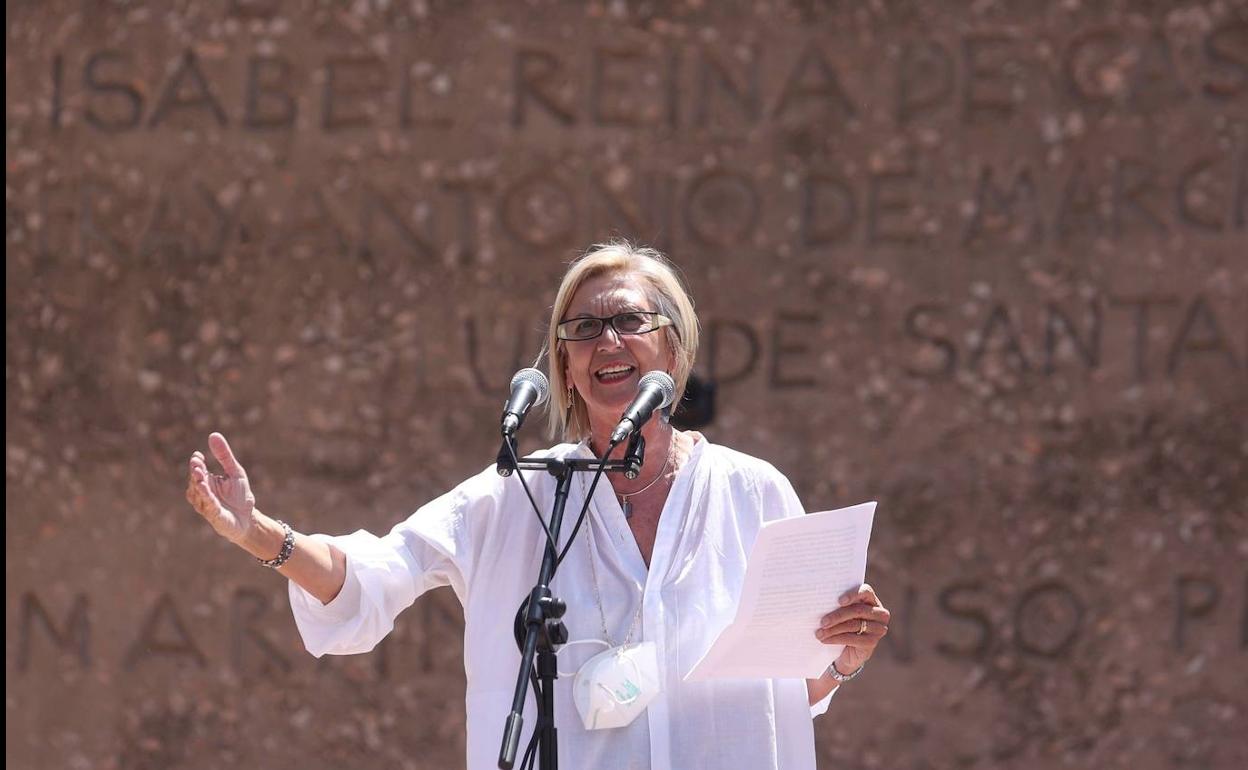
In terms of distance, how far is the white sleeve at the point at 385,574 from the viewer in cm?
247

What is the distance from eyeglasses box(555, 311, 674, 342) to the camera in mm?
2621

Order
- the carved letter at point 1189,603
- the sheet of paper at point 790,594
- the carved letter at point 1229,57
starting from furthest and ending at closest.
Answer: the carved letter at point 1229,57 → the carved letter at point 1189,603 → the sheet of paper at point 790,594

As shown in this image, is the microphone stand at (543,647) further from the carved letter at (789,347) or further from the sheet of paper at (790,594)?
the carved letter at (789,347)

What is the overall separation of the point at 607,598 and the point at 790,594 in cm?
32

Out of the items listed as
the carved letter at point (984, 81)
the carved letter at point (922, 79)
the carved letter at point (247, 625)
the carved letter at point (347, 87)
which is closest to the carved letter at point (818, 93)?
the carved letter at point (922, 79)

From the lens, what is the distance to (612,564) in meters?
2.52

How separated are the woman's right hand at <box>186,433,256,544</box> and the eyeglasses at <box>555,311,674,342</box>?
0.61 meters

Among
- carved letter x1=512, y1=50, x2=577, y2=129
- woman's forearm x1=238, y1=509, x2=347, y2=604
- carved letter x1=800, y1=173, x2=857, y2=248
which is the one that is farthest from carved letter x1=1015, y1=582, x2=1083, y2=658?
woman's forearm x1=238, y1=509, x2=347, y2=604

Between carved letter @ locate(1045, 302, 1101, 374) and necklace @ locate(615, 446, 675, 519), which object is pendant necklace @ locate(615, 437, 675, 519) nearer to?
necklace @ locate(615, 446, 675, 519)

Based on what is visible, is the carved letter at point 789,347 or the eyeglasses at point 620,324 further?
the carved letter at point 789,347

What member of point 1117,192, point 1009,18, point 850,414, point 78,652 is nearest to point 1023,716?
point 850,414

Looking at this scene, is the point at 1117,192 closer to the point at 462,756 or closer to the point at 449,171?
the point at 449,171

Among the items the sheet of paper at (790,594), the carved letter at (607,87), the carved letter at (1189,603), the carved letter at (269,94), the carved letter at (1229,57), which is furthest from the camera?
the carved letter at (269,94)

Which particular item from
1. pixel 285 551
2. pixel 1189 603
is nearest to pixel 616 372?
pixel 285 551
